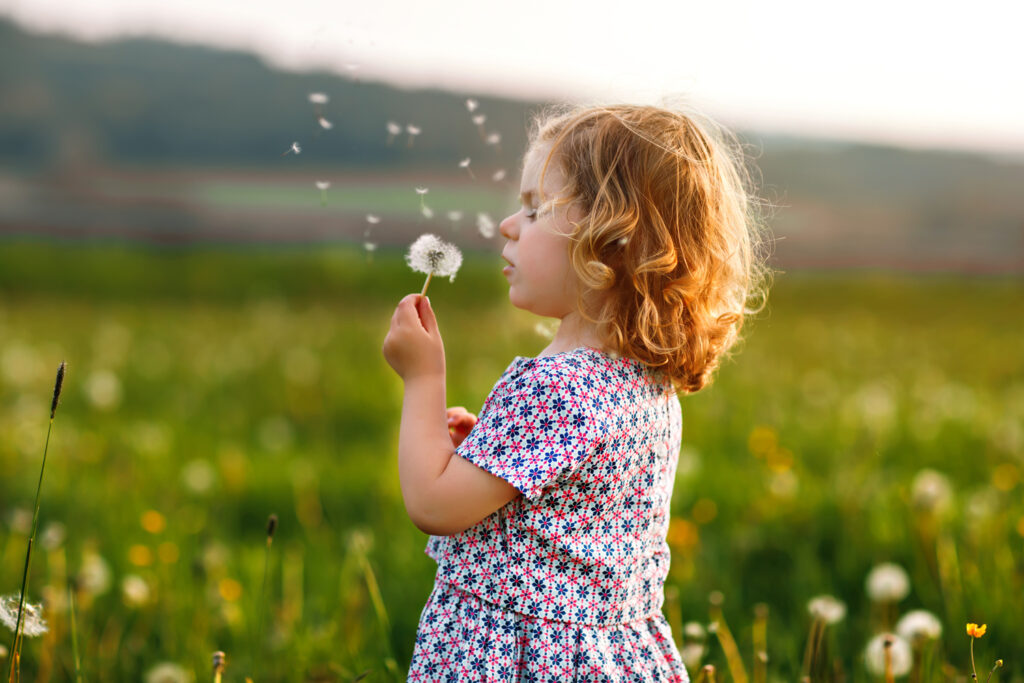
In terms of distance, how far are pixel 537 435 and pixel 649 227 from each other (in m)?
0.48

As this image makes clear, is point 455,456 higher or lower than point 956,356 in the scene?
lower

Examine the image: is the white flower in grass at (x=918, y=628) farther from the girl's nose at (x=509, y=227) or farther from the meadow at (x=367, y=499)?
the girl's nose at (x=509, y=227)

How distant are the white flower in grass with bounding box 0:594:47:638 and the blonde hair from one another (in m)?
1.16

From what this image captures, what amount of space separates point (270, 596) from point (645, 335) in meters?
1.77

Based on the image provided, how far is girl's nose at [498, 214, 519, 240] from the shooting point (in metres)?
1.92

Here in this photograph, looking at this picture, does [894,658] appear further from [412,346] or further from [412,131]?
[412,131]

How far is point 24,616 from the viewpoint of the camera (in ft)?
5.52

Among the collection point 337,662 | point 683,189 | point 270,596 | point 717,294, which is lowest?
point 337,662

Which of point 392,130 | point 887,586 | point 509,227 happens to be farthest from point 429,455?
point 887,586

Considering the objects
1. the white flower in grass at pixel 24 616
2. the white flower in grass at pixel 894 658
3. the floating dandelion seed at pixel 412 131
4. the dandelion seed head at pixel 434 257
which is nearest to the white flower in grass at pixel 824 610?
the white flower in grass at pixel 894 658

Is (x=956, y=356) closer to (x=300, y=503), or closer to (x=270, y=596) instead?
(x=300, y=503)

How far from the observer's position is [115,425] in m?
5.18

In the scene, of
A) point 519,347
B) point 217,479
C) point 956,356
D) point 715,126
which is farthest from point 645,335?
point 956,356

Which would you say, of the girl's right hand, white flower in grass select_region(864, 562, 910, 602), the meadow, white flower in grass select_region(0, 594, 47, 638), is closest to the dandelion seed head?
the meadow
